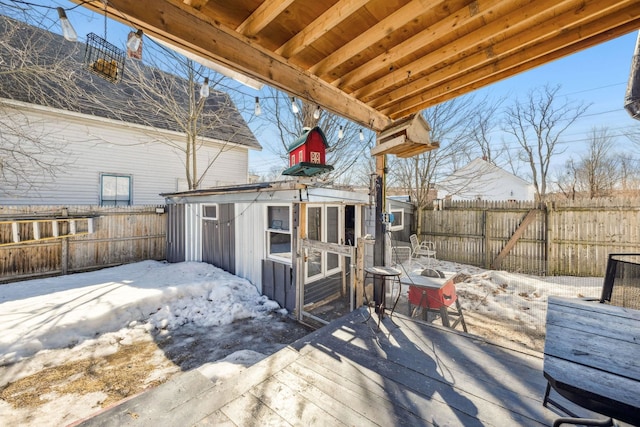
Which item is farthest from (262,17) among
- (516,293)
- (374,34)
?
(516,293)

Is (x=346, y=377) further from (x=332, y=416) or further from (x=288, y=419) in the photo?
(x=288, y=419)

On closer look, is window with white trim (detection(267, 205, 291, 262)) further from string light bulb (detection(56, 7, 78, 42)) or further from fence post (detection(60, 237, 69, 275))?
fence post (detection(60, 237, 69, 275))

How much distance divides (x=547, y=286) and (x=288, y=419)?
24.5 feet

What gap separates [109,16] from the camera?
5.37 feet

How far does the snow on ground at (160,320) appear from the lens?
3302 millimetres

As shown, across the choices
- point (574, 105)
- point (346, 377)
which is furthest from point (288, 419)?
point (574, 105)

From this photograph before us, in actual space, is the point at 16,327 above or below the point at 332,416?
below

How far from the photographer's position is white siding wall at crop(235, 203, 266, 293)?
567 cm

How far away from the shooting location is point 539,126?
14.8m

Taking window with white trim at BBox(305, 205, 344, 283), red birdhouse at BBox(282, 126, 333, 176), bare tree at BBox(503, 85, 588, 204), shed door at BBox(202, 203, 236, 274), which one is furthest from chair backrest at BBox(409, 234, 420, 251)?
bare tree at BBox(503, 85, 588, 204)

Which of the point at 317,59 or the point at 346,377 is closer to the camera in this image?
the point at 346,377

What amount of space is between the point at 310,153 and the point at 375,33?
1543mm

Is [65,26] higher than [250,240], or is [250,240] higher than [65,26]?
[65,26]

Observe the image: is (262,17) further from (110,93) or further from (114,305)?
(110,93)
